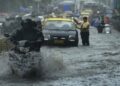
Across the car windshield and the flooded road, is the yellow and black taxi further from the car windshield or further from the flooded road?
the flooded road

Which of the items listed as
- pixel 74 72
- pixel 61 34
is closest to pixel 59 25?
pixel 61 34

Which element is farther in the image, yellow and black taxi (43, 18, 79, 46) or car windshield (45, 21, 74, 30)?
car windshield (45, 21, 74, 30)

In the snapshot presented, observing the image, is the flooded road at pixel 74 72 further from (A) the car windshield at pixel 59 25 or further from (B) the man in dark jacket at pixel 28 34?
(A) the car windshield at pixel 59 25

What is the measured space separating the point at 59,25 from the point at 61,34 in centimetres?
164

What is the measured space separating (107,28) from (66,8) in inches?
2047

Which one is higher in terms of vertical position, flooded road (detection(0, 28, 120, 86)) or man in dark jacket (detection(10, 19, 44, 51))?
man in dark jacket (detection(10, 19, 44, 51))

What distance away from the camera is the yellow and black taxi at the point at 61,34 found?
2898 cm

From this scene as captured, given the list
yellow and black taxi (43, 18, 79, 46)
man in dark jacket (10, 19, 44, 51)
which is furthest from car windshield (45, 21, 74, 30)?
man in dark jacket (10, 19, 44, 51)

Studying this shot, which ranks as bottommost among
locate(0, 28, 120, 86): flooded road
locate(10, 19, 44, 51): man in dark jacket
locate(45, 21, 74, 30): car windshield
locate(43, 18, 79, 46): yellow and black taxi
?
locate(43, 18, 79, 46): yellow and black taxi

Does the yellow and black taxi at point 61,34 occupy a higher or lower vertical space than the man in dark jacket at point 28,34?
lower

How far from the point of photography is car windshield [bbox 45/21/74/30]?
30.2 meters

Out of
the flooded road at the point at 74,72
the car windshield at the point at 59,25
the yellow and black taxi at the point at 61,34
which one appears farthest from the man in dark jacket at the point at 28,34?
the car windshield at the point at 59,25

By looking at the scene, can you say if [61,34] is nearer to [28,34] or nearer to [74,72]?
[74,72]

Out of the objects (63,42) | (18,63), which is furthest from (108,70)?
(63,42)
